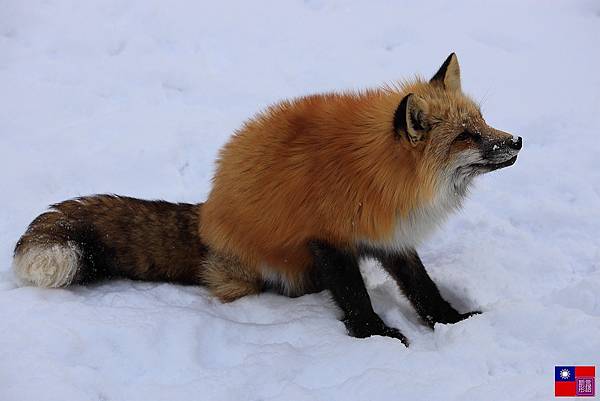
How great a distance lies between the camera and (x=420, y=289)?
4273 millimetres

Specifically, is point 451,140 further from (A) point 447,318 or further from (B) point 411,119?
(A) point 447,318

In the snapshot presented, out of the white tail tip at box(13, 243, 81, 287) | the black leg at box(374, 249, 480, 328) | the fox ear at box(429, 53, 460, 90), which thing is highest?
the fox ear at box(429, 53, 460, 90)

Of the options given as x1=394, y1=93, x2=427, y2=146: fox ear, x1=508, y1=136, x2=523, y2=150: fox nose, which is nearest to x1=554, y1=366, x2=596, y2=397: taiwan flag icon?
x1=508, y1=136, x2=523, y2=150: fox nose

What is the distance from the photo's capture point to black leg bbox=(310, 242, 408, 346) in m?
3.97

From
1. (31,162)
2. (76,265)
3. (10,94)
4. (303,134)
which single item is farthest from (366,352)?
(10,94)

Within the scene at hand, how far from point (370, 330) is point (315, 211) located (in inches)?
32.6

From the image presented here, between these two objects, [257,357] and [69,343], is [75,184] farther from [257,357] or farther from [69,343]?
[257,357]

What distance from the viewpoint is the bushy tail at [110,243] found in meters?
4.06

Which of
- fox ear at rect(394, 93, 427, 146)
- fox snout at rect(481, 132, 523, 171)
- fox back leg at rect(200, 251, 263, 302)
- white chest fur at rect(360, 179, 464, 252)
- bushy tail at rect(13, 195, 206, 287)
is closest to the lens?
fox ear at rect(394, 93, 427, 146)

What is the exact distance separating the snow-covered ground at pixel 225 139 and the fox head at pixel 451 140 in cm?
91

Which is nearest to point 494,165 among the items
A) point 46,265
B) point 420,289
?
point 420,289

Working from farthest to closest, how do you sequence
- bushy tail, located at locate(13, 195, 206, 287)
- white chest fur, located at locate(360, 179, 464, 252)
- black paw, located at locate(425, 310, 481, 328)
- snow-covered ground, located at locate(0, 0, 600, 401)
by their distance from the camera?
black paw, located at locate(425, 310, 481, 328)
bushy tail, located at locate(13, 195, 206, 287)
white chest fur, located at locate(360, 179, 464, 252)
snow-covered ground, located at locate(0, 0, 600, 401)

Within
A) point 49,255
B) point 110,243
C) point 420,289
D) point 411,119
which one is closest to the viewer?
point 411,119

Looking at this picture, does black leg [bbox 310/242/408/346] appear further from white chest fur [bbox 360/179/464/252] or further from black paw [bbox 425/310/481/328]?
black paw [bbox 425/310/481/328]
